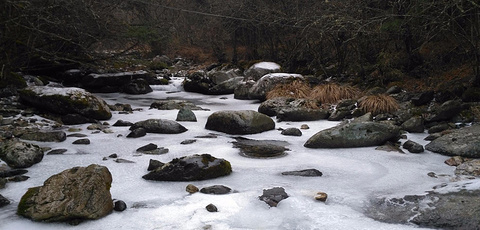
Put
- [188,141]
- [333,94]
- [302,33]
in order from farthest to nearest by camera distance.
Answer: [333,94]
[302,33]
[188,141]

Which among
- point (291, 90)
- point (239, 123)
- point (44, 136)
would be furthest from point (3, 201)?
point (291, 90)

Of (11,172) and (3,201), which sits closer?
(3,201)

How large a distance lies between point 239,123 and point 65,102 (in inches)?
132

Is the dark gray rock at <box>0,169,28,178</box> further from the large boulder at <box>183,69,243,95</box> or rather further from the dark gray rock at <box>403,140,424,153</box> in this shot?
the large boulder at <box>183,69,243,95</box>

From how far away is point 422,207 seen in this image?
129 inches

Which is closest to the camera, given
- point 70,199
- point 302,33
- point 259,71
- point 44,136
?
point 70,199

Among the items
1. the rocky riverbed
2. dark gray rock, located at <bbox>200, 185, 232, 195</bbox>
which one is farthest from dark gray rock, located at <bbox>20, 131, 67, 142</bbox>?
dark gray rock, located at <bbox>200, 185, 232, 195</bbox>

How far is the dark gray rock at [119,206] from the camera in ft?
10.7

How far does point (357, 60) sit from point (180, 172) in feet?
26.6

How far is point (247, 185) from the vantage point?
3.89 m

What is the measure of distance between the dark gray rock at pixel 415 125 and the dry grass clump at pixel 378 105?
1118 mm

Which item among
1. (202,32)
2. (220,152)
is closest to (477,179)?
(220,152)

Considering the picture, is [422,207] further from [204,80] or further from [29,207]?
[204,80]

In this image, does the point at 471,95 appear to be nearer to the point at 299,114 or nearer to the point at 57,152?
the point at 299,114
